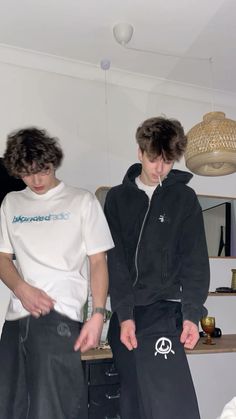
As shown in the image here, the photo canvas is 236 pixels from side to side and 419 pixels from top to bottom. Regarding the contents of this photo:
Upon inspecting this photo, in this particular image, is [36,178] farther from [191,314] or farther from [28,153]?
[191,314]

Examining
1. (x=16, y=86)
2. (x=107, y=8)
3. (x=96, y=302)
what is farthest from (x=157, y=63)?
(x=96, y=302)

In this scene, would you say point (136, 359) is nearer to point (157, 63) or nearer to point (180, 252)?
point (180, 252)

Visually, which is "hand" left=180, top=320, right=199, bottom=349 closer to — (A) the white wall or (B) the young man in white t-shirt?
(B) the young man in white t-shirt

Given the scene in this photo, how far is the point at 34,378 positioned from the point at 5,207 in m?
0.54

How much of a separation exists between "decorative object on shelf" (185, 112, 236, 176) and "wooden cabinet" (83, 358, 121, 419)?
3.57 ft

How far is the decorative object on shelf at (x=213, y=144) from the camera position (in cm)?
208

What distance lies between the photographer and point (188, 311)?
49.5 inches

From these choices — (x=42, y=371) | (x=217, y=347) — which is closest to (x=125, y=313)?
(x=42, y=371)

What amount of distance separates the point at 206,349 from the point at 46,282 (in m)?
1.33

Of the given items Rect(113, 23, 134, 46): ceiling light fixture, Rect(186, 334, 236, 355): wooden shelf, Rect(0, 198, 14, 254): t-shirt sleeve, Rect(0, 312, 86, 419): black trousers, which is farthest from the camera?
Rect(113, 23, 134, 46): ceiling light fixture

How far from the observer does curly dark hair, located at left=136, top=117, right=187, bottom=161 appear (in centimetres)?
135

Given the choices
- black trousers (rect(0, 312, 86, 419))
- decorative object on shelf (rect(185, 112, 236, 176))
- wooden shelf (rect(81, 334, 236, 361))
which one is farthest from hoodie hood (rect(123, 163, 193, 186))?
wooden shelf (rect(81, 334, 236, 361))

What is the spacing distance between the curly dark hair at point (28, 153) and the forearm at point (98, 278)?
33cm

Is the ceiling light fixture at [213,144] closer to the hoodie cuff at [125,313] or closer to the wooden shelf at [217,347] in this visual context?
the wooden shelf at [217,347]
